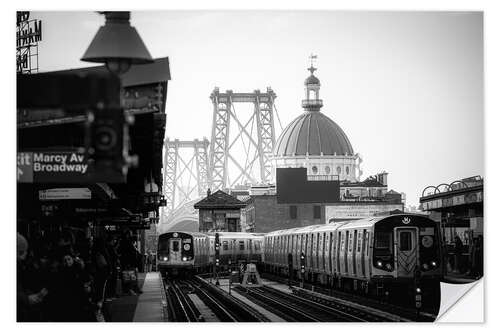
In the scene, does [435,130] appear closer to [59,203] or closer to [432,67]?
[432,67]

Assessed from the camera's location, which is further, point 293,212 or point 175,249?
point 293,212

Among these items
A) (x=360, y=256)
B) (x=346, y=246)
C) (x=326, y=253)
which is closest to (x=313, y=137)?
(x=326, y=253)

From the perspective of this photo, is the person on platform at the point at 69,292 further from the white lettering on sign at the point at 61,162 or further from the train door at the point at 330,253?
the train door at the point at 330,253

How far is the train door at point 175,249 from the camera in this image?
38469 millimetres

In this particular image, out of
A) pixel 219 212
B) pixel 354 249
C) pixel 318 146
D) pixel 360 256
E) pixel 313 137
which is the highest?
pixel 313 137

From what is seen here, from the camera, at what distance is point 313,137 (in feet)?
331

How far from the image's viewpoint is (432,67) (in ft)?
52.9

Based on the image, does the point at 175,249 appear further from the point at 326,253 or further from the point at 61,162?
the point at 61,162

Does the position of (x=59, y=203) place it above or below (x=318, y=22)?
below

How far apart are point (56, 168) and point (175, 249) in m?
27.9

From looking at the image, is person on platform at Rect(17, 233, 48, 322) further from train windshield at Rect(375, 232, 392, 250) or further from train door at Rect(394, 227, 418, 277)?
train door at Rect(394, 227, 418, 277)

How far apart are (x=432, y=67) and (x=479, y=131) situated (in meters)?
2.05
